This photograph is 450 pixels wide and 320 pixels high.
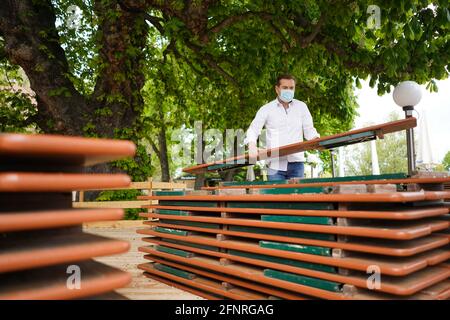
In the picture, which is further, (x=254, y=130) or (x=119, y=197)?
(x=119, y=197)

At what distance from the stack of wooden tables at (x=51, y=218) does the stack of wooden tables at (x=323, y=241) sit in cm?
119

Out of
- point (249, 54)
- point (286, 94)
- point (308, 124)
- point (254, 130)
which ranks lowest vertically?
point (254, 130)

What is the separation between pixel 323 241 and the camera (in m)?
2.04

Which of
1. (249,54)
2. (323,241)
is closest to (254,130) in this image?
(323,241)

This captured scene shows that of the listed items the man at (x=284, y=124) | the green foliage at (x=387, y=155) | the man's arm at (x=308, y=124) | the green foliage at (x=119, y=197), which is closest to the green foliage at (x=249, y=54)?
the green foliage at (x=119, y=197)

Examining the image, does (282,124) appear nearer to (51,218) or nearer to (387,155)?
(51,218)

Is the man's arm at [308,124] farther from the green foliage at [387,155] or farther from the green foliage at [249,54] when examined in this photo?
the green foliage at [387,155]

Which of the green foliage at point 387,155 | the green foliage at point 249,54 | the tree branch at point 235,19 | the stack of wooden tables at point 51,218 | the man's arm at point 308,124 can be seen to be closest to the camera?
the stack of wooden tables at point 51,218

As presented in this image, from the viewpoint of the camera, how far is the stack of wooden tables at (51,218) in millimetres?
899

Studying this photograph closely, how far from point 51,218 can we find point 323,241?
4.84ft

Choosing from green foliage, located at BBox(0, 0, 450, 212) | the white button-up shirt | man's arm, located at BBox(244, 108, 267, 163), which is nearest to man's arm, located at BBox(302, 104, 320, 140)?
the white button-up shirt

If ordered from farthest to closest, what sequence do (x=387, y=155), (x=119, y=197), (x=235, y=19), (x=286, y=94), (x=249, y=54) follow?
(x=387, y=155)
(x=119, y=197)
(x=249, y=54)
(x=235, y=19)
(x=286, y=94)

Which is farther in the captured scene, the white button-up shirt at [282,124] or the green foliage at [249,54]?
the green foliage at [249,54]

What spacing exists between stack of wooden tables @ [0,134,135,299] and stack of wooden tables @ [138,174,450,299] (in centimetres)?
119
